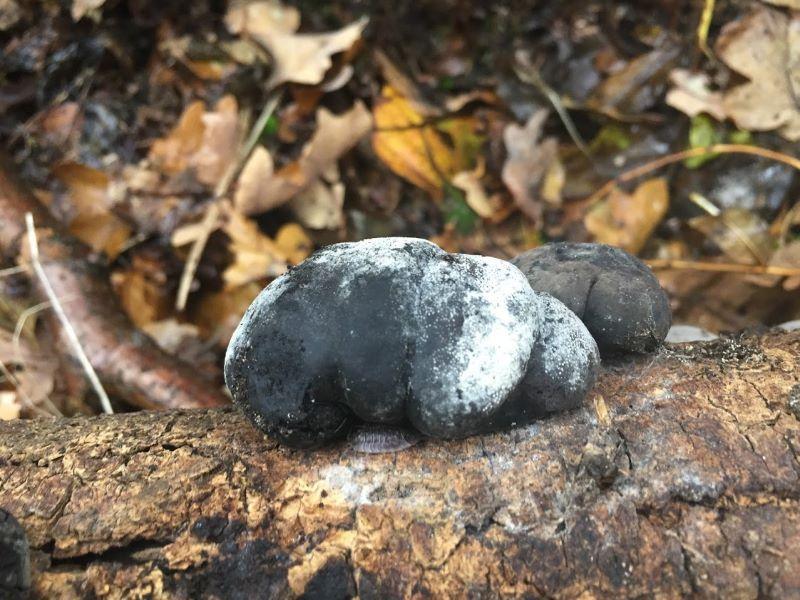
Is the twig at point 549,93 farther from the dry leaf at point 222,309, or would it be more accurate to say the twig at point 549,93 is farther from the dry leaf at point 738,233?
the dry leaf at point 222,309

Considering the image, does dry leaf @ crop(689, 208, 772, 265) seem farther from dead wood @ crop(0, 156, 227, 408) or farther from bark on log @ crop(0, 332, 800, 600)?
dead wood @ crop(0, 156, 227, 408)

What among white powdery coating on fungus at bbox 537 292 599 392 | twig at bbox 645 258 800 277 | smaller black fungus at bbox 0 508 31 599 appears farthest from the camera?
twig at bbox 645 258 800 277

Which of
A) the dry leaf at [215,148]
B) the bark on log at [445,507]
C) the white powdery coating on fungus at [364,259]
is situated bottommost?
the dry leaf at [215,148]

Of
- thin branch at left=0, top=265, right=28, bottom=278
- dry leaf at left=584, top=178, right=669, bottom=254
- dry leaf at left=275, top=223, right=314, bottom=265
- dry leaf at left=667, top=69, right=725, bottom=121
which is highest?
thin branch at left=0, top=265, right=28, bottom=278

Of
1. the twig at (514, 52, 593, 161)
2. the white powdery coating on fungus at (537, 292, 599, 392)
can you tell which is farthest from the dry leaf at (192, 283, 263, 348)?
the white powdery coating on fungus at (537, 292, 599, 392)

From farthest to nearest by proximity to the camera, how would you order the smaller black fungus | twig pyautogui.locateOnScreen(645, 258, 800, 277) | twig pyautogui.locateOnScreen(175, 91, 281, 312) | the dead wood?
twig pyautogui.locateOnScreen(175, 91, 281, 312), twig pyautogui.locateOnScreen(645, 258, 800, 277), the dead wood, the smaller black fungus

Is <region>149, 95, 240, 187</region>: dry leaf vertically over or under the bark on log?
under

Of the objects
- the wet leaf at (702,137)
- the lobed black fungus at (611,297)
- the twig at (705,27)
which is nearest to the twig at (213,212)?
the lobed black fungus at (611,297)
